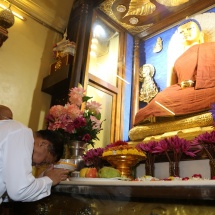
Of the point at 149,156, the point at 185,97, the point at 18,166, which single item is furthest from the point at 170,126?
the point at 18,166

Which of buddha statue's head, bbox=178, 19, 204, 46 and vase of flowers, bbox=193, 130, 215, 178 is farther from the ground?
buddha statue's head, bbox=178, 19, 204, 46

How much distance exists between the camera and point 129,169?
5.20 ft

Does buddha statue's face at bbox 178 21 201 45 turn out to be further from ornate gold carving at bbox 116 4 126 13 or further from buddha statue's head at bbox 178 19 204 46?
ornate gold carving at bbox 116 4 126 13

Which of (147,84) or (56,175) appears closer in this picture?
(56,175)

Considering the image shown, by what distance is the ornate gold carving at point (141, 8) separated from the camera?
9.52ft

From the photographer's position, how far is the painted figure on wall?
7.14 ft

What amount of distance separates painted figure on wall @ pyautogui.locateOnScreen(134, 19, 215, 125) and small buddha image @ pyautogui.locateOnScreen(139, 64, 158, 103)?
8.6 inches

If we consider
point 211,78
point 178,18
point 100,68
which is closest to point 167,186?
point 211,78

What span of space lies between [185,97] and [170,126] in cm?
32

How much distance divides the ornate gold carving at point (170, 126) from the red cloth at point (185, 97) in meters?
0.07

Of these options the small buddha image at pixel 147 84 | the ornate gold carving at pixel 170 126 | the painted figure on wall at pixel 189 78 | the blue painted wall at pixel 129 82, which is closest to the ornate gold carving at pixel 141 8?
the blue painted wall at pixel 129 82

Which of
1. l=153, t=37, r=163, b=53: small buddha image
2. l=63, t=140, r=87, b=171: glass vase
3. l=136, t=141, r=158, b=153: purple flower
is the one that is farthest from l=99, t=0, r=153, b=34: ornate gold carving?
l=136, t=141, r=158, b=153: purple flower

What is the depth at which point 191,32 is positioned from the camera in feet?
9.43

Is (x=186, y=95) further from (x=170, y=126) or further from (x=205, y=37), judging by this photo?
(x=205, y=37)
